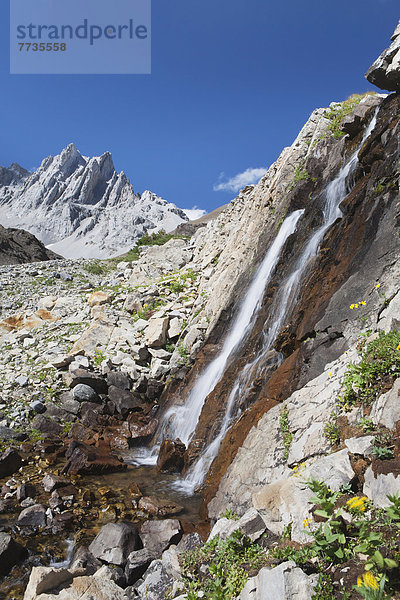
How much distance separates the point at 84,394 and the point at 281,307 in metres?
8.72

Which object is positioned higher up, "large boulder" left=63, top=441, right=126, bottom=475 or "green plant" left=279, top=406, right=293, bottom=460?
"green plant" left=279, top=406, right=293, bottom=460

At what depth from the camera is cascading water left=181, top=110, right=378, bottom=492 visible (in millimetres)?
9734

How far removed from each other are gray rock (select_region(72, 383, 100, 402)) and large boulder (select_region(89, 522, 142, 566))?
8.30 meters

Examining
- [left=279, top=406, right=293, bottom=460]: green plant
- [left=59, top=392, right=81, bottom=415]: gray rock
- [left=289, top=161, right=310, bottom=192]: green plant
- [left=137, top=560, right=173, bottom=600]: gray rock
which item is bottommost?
[left=137, top=560, right=173, bottom=600]: gray rock

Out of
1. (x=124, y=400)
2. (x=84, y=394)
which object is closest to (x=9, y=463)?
(x=84, y=394)

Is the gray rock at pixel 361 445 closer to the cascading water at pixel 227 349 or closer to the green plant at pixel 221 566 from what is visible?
the green plant at pixel 221 566

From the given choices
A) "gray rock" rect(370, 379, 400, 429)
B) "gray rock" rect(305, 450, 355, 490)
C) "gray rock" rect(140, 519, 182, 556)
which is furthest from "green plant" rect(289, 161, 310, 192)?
"gray rock" rect(140, 519, 182, 556)

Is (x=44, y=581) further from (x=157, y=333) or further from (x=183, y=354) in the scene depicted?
(x=157, y=333)

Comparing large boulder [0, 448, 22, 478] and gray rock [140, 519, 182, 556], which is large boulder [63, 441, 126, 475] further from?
gray rock [140, 519, 182, 556]

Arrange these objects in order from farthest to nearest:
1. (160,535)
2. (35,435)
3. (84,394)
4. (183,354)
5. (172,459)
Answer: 1. (183,354)
2. (84,394)
3. (35,435)
4. (172,459)
5. (160,535)

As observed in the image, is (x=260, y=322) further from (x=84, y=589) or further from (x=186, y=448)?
(x=84, y=589)

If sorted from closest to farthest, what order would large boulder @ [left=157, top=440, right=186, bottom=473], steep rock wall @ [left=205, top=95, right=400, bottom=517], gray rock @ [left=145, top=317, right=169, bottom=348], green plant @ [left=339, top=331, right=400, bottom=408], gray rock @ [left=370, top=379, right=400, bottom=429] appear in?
1. gray rock @ [left=370, top=379, right=400, bottom=429]
2. green plant @ [left=339, top=331, right=400, bottom=408]
3. steep rock wall @ [left=205, top=95, right=400, bottom=517]
4. large boulder @ [left=157, top=440, right=186, bottom=473]
5. gray rock @ [left=145, top=317, right=169, bottom=348]

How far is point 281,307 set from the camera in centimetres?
1098

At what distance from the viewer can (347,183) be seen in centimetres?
1217
